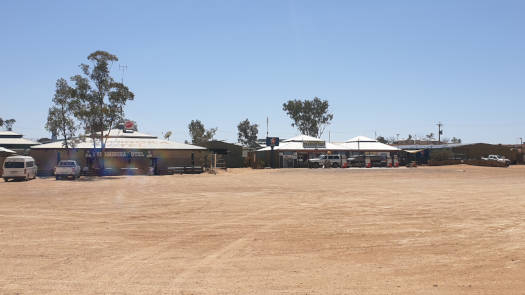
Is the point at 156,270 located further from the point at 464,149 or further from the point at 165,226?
the point at 464,149

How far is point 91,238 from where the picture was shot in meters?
11.1

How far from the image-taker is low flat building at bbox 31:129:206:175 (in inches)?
1839

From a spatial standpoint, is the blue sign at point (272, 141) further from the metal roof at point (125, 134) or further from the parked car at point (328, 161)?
the metal roof at point (125, 134)

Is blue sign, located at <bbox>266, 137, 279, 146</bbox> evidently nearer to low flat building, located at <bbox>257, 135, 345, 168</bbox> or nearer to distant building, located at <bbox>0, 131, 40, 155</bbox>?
low flat building, located at <bbox>257, 135, 345, 168</bbox>

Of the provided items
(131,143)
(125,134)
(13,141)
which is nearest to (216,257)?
(131,143)

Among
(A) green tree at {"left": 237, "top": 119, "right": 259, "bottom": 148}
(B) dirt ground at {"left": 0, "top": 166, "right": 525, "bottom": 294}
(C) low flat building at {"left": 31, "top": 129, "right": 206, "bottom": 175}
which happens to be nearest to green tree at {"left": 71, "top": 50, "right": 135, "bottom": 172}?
(C) low flat building at {"left": 31, "top": 129, "right": 206, "bottom": 175}

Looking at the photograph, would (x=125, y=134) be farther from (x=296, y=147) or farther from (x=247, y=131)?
(x=247, y=131)

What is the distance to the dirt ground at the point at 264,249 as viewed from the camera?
7.25 metres

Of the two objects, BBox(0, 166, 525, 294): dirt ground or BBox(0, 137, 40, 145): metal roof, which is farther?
BBox(0, 137, 40, 145): metal roof

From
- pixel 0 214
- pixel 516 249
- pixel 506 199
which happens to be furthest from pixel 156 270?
pixel 506 199

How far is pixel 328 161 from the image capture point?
6050 cm

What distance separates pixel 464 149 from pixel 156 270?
7333 centimetres

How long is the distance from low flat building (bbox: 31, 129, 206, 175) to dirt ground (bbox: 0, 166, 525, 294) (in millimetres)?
31180

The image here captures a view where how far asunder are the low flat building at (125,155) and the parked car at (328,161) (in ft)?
51.7
